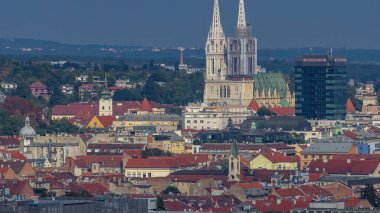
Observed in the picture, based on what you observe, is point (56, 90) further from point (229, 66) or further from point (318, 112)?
point (318, 112)

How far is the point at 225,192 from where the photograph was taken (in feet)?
302

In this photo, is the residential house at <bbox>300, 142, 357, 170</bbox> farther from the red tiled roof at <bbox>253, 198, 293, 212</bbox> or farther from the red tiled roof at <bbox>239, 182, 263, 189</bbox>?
the red tiled roof at <bbox>253, 198, 293, 212</bbox>

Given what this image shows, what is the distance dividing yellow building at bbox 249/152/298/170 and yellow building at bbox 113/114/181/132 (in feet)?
81.9

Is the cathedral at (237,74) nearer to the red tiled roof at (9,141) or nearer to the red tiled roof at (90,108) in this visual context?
the red tiled roof at (90,108)

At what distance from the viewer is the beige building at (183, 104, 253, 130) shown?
478 ft

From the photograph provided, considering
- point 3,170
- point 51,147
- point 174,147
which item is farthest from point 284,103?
point 3,170

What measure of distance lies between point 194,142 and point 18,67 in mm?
54757

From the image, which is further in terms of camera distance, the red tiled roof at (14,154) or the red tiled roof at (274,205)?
the red tiled roof at (14,154)

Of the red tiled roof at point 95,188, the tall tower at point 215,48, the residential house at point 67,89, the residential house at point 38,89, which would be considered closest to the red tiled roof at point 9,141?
the red tiled roof at point 95,188

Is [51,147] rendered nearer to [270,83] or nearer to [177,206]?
[177,206]

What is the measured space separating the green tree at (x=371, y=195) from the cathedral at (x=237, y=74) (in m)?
66.7

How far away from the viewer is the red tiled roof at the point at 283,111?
505 ft

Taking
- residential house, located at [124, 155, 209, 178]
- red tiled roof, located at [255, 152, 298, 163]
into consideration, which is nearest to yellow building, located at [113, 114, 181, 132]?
red tiled roof, located at [255, 152, 298, 163]

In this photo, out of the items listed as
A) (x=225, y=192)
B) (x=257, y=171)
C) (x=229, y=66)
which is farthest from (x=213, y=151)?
(x=229, y=66)
